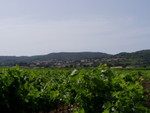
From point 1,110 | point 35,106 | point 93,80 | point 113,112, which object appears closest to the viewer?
point 113,112

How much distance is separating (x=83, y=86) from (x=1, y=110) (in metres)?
3.32

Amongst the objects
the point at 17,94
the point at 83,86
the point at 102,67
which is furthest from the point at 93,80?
the point at 17,94

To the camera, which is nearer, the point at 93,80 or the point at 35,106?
the point at 93,80

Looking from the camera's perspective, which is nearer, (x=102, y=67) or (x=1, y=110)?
(x=102, y=67)

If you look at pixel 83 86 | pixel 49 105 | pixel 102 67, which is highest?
pixel 102 67

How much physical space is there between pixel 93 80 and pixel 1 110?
3.57 meters

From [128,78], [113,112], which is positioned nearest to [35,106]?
[113,112]

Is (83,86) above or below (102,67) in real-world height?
below

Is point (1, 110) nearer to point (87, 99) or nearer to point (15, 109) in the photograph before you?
point (15, 109)

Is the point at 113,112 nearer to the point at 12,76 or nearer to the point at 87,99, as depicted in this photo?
the point at 87,99

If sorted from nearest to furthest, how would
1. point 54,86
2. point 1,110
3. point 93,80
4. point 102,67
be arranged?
point 93,80 < point 102,67 < point 1,110 < point 54,86

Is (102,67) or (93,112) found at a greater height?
(102,67)

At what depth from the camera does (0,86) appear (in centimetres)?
774

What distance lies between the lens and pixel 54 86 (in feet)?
43.8
